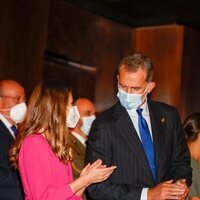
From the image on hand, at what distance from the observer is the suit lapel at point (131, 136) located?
9.12ft

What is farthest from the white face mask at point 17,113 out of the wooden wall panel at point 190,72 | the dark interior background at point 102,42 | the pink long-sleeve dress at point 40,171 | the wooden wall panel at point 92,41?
the wooden wall panel at point 190,72

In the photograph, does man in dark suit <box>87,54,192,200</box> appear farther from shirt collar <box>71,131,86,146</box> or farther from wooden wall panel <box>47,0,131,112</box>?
wooden wall panel <box>47,0,131,112</box>

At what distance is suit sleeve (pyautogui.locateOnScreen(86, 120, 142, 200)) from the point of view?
2.70m

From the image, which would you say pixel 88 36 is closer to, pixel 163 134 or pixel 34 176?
pixel 163 134

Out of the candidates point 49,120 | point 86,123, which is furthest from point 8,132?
point 86,123

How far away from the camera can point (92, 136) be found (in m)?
2.81

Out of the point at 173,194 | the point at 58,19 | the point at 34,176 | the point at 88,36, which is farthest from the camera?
the point at 88,36

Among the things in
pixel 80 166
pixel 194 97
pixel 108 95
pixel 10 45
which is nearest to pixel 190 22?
pixel 194 97

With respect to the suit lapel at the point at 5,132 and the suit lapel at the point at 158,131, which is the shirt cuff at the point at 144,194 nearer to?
the suit lapel at the point at 158,131

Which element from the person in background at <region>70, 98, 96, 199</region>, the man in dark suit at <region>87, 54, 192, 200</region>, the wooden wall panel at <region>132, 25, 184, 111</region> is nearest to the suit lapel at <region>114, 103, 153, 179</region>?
the man in dark suit at <region>87, 54, 192, 200</region>

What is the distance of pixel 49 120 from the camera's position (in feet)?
8.54

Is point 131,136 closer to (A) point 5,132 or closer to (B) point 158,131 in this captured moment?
(B) point 158,131

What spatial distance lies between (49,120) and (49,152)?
168 mm

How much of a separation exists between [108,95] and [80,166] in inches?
132
